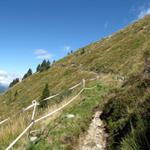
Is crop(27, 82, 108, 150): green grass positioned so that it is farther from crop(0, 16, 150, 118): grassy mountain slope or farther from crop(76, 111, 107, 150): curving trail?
crop(0, 16, 150, 118): grassy mountain slope

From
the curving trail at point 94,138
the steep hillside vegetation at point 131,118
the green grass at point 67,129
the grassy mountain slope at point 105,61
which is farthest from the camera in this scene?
the grassy mountain slope at point 105,61

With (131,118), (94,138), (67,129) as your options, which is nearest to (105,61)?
(67,129)

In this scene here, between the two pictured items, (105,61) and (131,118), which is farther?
(105,61)

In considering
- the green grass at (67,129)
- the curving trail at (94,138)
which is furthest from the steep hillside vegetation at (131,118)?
the green grass at (67,129)

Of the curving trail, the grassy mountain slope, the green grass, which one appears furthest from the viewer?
the grassy mountain slope

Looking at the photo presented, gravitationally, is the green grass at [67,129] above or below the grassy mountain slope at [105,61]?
below

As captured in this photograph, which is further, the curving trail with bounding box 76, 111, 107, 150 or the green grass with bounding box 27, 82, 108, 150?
the green grass with bounding box 27, 82, 108, 150

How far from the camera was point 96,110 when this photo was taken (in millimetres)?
12141

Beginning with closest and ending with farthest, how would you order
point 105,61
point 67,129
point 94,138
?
point 94,138
point 67,129
point 105,61

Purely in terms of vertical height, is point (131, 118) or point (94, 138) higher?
point (131, 118)

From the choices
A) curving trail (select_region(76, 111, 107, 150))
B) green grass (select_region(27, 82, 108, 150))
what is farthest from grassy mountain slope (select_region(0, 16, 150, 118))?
curving trail (select_region(76, 111, 107, 150))

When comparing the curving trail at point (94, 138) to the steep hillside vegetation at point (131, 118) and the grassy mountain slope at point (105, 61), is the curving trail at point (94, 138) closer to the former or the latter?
the steep hillside vegetation at point (131, 118)

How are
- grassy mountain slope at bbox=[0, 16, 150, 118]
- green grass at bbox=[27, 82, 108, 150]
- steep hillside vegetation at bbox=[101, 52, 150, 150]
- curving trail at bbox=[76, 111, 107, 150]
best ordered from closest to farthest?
1. steep hillside vegetation at bbox=[101, 52, 150, 150]
2. curving trail at bbox=[76, 111, 107, 150]
3. green grass at bbox=[27, 82, 108, 150]
4. grassy mountain slope at bbox=[0, 16, 150, 118]

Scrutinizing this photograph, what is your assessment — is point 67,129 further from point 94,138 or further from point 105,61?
point 105,61
